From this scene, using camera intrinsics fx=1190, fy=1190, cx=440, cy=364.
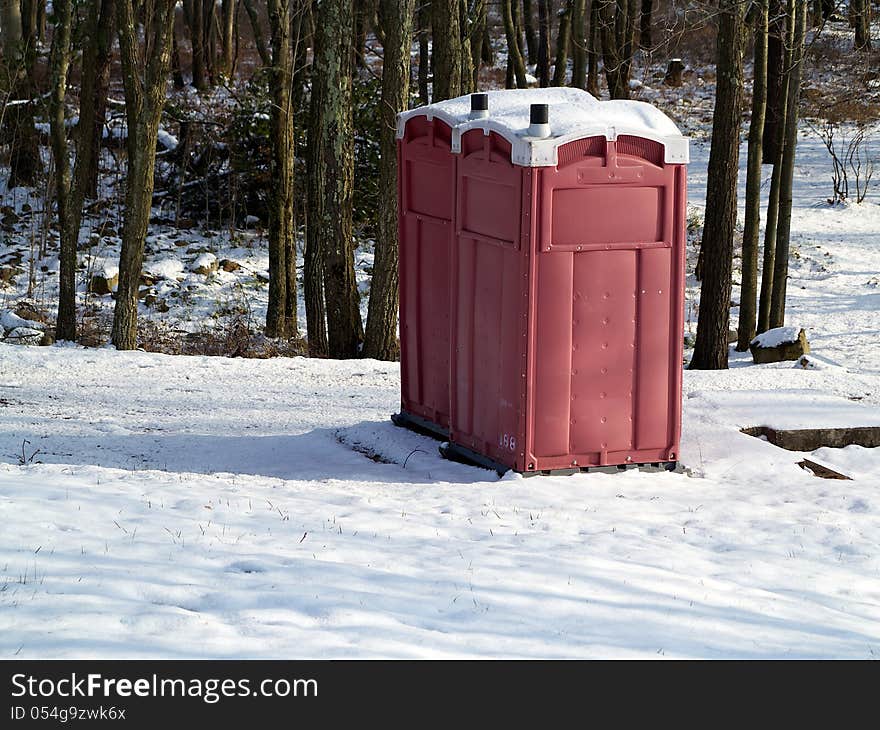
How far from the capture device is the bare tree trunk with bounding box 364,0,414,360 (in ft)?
40.2

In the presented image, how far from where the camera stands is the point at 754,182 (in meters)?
13.9

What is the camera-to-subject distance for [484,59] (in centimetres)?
3303

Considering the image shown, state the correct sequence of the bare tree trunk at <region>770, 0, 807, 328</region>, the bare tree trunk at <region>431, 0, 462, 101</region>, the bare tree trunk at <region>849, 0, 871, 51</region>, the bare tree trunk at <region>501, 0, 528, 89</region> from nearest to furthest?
the bare tree trunk at <region>431, 0, 462, 101</region> < the bare tree trunk at <region>770, 0, 807, 328</region> < the bare tree trunk at <region>501, 0, 528, 89</region> < the bare tree trunk at <region>849, 0, 871, 51</region>

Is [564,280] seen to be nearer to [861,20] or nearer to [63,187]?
[63,187]

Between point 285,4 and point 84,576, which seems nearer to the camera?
point 84,576

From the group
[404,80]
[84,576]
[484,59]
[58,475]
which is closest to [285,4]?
[404,80]

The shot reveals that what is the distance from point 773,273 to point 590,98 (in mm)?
8967

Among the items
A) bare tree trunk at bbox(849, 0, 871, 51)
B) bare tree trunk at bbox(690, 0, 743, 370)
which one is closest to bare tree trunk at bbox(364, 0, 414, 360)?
bare tree trunk at bbox(690, 0, 743, 370)

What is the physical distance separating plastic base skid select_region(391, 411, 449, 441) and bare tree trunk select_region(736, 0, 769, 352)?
690 cm

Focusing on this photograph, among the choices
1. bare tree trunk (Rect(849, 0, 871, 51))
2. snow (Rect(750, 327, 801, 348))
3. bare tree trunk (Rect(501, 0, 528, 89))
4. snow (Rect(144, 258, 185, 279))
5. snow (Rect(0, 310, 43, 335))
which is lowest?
snow (Rect(0, 310, 43, 335))

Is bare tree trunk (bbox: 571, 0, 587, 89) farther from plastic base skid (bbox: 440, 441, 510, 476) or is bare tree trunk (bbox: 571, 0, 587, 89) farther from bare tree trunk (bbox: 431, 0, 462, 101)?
plastic base skid (bbox: 440, 441, 510, 476)

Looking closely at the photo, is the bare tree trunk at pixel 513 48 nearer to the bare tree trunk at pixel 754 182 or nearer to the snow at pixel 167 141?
the snow at pixel 167 141

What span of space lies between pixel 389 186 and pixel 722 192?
344 cm
